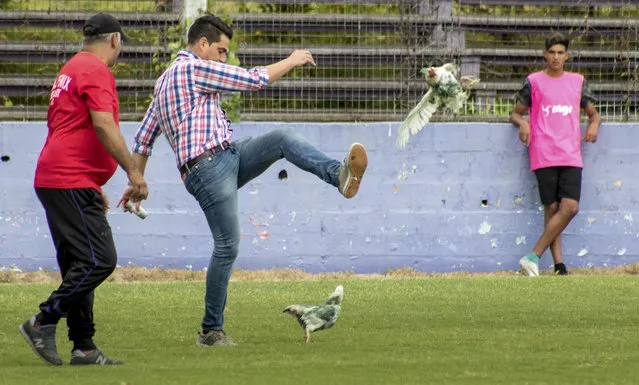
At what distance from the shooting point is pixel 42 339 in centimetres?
612

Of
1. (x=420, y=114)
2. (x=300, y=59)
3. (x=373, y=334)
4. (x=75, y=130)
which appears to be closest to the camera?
(x=75, y=130)

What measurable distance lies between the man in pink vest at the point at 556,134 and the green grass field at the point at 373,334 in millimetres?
1098

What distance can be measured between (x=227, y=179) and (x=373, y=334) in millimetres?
1299

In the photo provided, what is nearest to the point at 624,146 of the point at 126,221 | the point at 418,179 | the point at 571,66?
the point at 571,66

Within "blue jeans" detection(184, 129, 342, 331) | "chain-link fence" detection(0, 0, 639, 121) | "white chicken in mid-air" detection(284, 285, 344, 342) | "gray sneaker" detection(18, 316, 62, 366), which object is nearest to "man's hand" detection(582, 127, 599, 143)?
"chain-link fence" detection(0, 0, 639, 121)

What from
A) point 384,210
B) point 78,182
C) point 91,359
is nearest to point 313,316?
point 91,359

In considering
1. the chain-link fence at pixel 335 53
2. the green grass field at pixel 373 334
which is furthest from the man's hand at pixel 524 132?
the green grass field at pixel 373 334

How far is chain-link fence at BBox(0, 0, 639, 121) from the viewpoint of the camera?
40.2ft

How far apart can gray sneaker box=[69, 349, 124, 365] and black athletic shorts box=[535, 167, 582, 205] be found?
20.7 feet

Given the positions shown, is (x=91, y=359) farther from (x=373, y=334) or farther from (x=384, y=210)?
(x=384, y=210)

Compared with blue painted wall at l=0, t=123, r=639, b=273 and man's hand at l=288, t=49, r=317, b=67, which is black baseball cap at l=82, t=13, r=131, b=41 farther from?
blue painted wall at l=0, t=123, r=639, b=273

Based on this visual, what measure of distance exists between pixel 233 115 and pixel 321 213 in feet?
4.02

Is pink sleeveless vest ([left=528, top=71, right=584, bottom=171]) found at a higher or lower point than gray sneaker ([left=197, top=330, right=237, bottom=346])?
higher

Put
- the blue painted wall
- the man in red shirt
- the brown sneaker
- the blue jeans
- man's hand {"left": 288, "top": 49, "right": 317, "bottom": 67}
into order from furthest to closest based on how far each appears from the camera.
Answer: the blue painted wall → the blue jeans → man's hand {"left": 288, "top": 49, "right": 317, "bottom": 67} → the brown sneaker → the man in red shirt
